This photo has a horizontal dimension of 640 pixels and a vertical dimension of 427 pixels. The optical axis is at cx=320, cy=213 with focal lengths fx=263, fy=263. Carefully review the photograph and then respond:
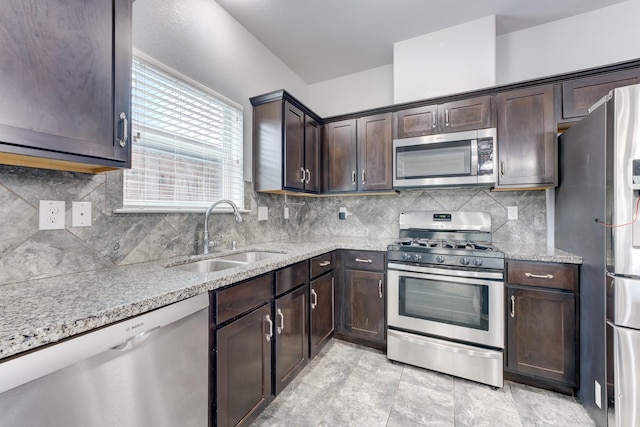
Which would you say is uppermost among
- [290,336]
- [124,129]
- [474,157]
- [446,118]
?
[446,118]

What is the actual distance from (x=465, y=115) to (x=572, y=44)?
1120 mm

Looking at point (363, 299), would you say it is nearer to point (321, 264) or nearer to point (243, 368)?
point (321, 264)

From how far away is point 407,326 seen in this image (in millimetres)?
2117

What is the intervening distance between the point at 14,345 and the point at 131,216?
100 cm

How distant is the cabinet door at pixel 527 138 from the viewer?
2016mm

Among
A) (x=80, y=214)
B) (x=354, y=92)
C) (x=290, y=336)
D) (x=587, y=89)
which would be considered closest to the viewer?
(x=80, y=214)

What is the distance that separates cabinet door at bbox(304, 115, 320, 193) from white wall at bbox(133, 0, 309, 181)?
557 mm

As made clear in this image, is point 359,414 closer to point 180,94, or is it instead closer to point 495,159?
point 495,159

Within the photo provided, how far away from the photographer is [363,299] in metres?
2.34

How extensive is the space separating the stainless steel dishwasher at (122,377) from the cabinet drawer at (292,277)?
56 cm

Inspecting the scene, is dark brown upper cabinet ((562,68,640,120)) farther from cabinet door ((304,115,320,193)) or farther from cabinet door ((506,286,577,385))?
cabinet door ((304,115,320,193))

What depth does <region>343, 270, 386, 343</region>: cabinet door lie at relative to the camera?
227 cm

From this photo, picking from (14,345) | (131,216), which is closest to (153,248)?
(131,216)

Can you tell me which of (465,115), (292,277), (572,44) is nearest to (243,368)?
(292,277)
